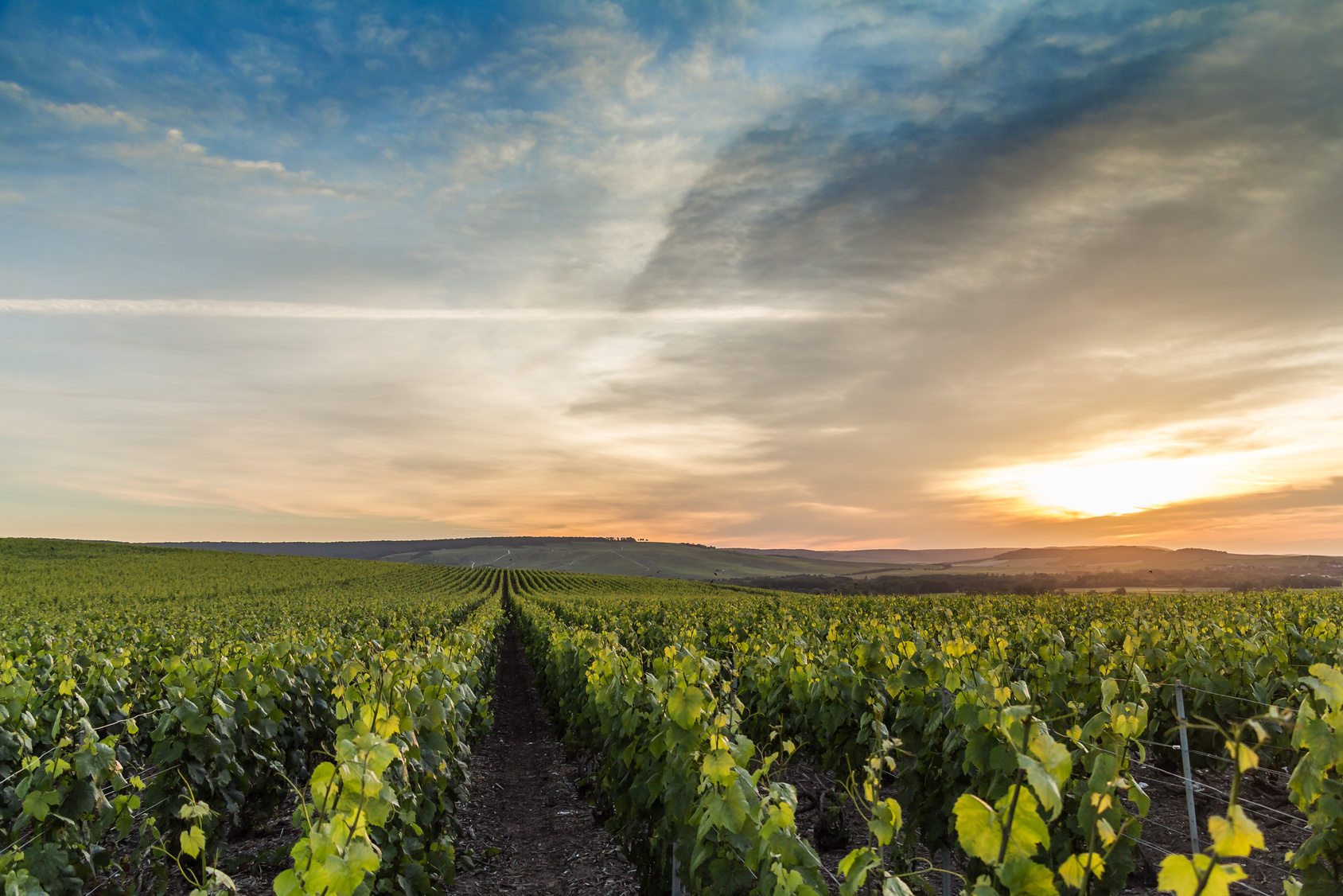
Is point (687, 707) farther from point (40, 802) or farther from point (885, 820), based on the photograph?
point (40, 802)

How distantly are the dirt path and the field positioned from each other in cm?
5

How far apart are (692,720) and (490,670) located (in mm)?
12508

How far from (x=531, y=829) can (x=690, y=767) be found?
503 centimetres

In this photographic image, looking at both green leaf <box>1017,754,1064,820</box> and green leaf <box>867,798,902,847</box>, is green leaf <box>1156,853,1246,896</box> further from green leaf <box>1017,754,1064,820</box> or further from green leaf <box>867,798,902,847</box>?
green leaf <box>867,798,902,847</box>

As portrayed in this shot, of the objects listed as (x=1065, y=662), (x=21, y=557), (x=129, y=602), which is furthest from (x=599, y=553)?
(x=1065, y=662)

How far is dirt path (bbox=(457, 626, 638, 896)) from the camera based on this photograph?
691cm

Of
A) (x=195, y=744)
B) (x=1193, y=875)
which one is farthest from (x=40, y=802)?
(x=1193, y=875)

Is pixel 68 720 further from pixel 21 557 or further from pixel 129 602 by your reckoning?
pixel 21 557

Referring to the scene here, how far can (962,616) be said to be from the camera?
66.3 ft

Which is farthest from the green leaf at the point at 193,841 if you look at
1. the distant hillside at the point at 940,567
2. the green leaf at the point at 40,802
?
the distant hillside at the point at 940,567

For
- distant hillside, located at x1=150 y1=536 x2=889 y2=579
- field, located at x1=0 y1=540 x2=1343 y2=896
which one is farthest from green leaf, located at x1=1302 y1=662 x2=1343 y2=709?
distant hillside, located at x1=150 y1=536 x2=889 y2=579

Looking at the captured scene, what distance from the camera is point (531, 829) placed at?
8.51m

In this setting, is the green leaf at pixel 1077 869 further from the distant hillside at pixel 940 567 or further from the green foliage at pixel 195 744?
the distant hillside at pixel 940 567

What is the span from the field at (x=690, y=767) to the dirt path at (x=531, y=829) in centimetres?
5
